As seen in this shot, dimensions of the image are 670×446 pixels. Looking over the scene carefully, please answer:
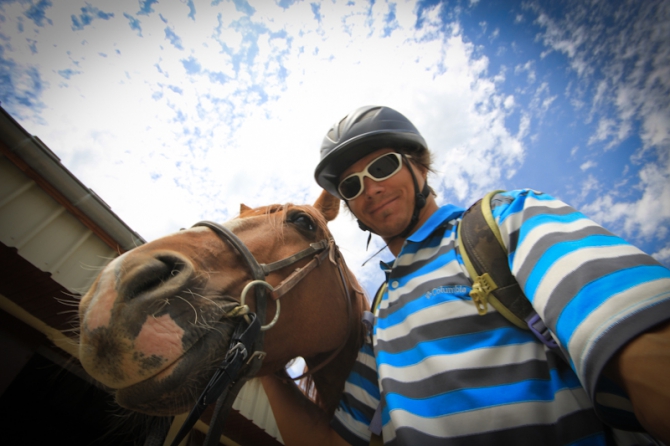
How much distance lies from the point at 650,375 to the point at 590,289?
0.21m

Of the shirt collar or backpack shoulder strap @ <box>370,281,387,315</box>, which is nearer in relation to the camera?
the shirt collar

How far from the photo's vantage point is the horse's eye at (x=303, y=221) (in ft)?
6.25

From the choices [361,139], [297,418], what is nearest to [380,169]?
[361,139]

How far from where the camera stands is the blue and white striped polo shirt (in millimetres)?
651

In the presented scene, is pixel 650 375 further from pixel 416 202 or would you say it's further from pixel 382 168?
pixel 382 168

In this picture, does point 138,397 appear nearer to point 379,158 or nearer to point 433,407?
point 433,407

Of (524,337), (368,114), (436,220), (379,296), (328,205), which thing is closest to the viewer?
(524,337)

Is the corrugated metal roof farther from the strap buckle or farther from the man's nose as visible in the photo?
the strap buckle

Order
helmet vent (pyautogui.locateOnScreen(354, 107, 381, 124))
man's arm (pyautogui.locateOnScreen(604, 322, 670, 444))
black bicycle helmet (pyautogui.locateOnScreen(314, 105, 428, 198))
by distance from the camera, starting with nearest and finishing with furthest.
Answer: man's arm (pyautogui.locateOnScreen(604, 322, 670, 444)), black bicycle helmet (pyautogui.locateOnScreen(314, 105, 428, 198)), helmet vent (pyautogui.locateOnScreen(354, 107, 381, 124))

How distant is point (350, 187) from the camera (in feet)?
6.57

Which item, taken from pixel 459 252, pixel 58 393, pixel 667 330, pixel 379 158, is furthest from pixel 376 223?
pixel 58 393

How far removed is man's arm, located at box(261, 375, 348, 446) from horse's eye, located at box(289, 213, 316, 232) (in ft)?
4.24

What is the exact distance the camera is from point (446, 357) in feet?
3.58

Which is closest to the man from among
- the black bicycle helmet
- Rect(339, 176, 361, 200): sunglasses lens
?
Rect(339, 176, 361, 200): sunglasses lens
